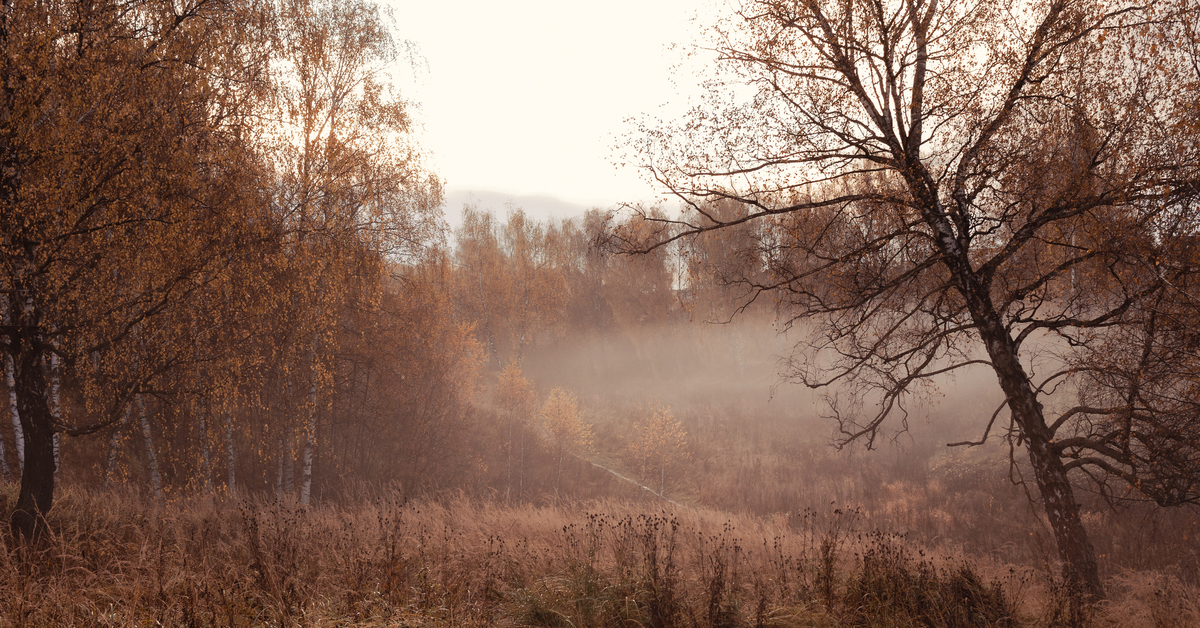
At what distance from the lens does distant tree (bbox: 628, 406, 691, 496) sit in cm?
2352

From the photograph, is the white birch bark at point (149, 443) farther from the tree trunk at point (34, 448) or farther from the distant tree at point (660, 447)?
the distant tree at point (660, 447)

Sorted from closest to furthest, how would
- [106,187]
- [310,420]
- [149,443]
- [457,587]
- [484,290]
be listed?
[457,587], [106,187], [149,443], [310,420], [484,290]

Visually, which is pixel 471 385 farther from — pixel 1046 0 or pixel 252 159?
pixel 1046 0

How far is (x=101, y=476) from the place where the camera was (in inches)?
436

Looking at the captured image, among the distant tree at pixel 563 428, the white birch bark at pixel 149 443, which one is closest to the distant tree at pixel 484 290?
the distant tree at pixel 563 428

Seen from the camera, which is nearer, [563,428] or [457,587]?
[457,587]

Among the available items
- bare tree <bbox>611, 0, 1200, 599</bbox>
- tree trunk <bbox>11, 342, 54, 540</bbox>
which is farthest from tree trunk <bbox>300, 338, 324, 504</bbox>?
bare tree <bbox>611, 0, 1200, 599</bbox>

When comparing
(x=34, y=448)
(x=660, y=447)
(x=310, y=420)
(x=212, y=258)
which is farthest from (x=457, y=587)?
(x=660, y=447)

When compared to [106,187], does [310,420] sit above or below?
below

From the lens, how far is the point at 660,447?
23500 mm

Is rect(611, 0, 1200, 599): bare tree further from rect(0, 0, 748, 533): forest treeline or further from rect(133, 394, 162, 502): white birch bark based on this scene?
rect(133, 394, 162, 502): white birch bark

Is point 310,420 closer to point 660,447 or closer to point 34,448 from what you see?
point 34,448

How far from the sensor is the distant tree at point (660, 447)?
23516 millimetres

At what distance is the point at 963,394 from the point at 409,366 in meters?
24.2
